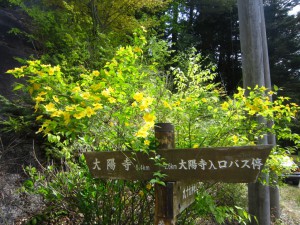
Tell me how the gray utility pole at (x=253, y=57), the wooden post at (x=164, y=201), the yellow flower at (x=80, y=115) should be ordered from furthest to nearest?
the gray utility pole at (x=253, y=57) → the wooden post at (x=164, y=201) → the yellow flower at (x=80, y=115)

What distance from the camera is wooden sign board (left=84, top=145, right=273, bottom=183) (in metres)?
1.52

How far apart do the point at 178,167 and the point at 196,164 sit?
0.11m

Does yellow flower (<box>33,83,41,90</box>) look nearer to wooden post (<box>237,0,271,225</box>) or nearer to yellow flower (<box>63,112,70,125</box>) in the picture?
yellow flower (<box>63,112,70,125</box>)

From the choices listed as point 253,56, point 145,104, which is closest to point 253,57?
point 253,56

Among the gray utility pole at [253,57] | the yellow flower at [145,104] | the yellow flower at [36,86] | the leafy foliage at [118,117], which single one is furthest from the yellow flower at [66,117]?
the gray utility pole at [253,57]

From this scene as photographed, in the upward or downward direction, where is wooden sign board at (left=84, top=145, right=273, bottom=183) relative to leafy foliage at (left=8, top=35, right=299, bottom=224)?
downward

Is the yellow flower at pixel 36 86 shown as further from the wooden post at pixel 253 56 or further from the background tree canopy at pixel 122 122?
the wooden post at pixel 253 56

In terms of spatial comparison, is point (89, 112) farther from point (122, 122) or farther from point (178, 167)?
point (178, 167)

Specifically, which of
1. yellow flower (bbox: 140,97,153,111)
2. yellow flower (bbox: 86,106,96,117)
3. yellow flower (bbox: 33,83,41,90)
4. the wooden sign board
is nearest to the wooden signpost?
the wooden sign board

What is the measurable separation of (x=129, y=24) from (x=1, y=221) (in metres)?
5.31

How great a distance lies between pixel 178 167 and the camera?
164 cm

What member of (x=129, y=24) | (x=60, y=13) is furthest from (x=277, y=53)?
(x=60, y=13)

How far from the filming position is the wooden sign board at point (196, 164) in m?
1.52

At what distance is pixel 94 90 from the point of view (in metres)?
1.69
